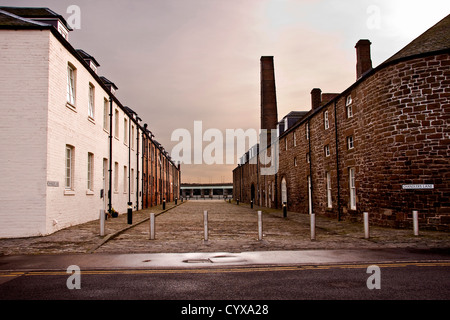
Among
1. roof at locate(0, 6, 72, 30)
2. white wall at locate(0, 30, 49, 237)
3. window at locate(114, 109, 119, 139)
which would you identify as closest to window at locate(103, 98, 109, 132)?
window at locate(114, 109, 119, 139)

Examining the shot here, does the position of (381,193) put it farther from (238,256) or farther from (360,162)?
(238,256)

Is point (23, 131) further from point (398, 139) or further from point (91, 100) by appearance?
point (398, 139)

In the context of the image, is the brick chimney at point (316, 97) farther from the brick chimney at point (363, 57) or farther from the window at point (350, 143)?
the window at point (350, 143)

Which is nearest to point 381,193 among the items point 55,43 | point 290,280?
point 290,280

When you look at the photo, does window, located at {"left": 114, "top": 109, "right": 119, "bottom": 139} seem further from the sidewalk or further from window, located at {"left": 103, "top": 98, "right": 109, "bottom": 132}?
the sidewalk

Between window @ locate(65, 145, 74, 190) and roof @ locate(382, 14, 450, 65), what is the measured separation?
13.5 m

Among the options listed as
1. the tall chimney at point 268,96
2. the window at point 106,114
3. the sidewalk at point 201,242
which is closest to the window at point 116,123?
the window at point 106,114

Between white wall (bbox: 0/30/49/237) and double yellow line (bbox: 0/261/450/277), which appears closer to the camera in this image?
double yellow line (bbox: 0/261/450/277)

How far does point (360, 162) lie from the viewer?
18.3 metres

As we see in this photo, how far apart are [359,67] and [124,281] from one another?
21.7 metres

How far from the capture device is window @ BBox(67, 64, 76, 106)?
15.6 meters
